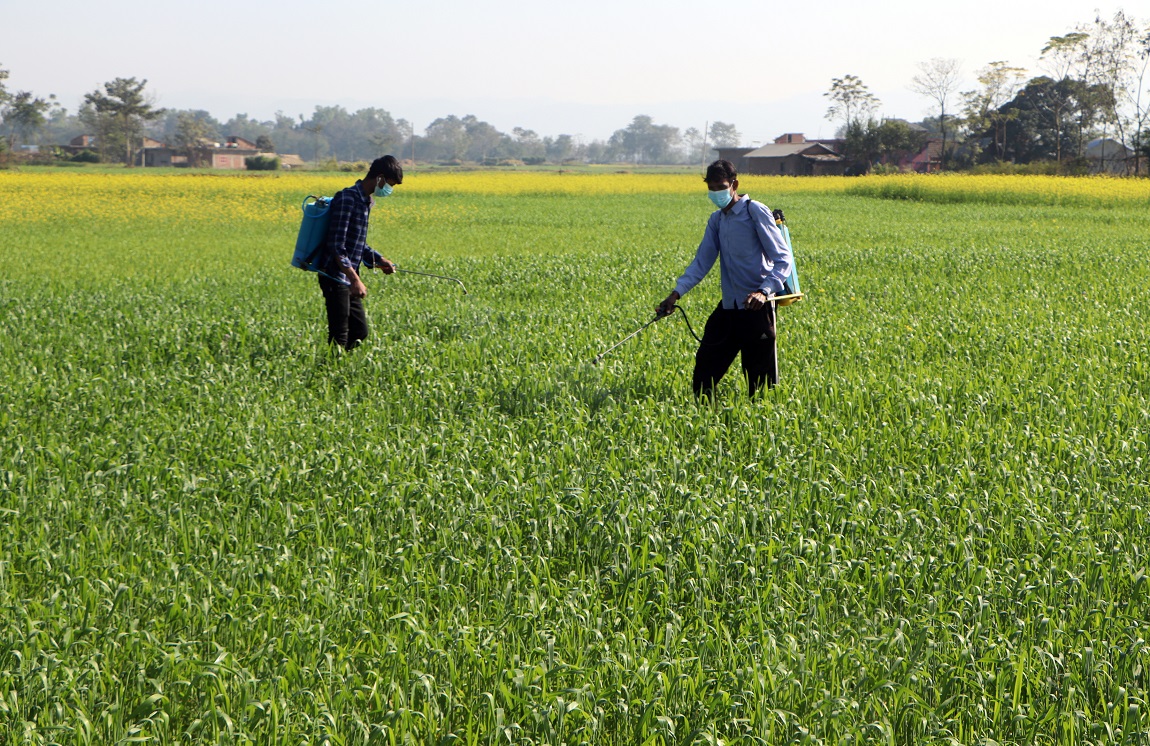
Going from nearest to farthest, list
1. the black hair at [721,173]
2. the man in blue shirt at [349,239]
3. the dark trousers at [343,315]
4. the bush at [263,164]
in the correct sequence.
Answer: the black hair at [721,173], the man in blue shirt at [349,239], the dark trousers at [343,315], the bush at [263,164]

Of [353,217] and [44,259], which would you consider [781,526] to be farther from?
[44,259]

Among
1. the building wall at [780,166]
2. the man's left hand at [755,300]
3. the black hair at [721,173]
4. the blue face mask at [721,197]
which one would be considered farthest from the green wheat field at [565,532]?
the building wall at [780,166]

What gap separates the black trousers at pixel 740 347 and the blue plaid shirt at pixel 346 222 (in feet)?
10.2

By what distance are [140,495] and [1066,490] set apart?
524 centimetres

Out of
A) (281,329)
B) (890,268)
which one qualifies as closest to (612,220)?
(890,268)

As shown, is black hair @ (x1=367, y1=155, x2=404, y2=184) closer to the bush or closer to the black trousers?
the black trousers

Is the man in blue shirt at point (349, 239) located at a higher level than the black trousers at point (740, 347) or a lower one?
higher

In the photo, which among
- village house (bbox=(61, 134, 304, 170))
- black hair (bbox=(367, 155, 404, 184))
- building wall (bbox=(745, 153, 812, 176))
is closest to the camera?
black hair (bbox=(367, 155, 404, 184))

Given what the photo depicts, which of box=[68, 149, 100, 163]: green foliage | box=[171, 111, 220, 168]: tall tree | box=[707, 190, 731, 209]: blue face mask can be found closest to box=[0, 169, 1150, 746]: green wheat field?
box=[707, 190, 731, 209]: blue face mask

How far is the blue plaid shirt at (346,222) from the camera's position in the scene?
342 inches

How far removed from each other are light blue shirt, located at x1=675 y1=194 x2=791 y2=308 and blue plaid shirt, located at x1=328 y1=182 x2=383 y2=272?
297 cm

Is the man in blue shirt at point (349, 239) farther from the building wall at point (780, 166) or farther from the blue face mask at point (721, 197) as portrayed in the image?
the building wall at point (780, 166)

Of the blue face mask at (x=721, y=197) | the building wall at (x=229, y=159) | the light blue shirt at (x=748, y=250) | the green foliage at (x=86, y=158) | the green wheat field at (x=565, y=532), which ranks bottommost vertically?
the green wheat field at (x=565, y=532)

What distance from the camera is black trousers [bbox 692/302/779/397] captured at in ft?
24.5
